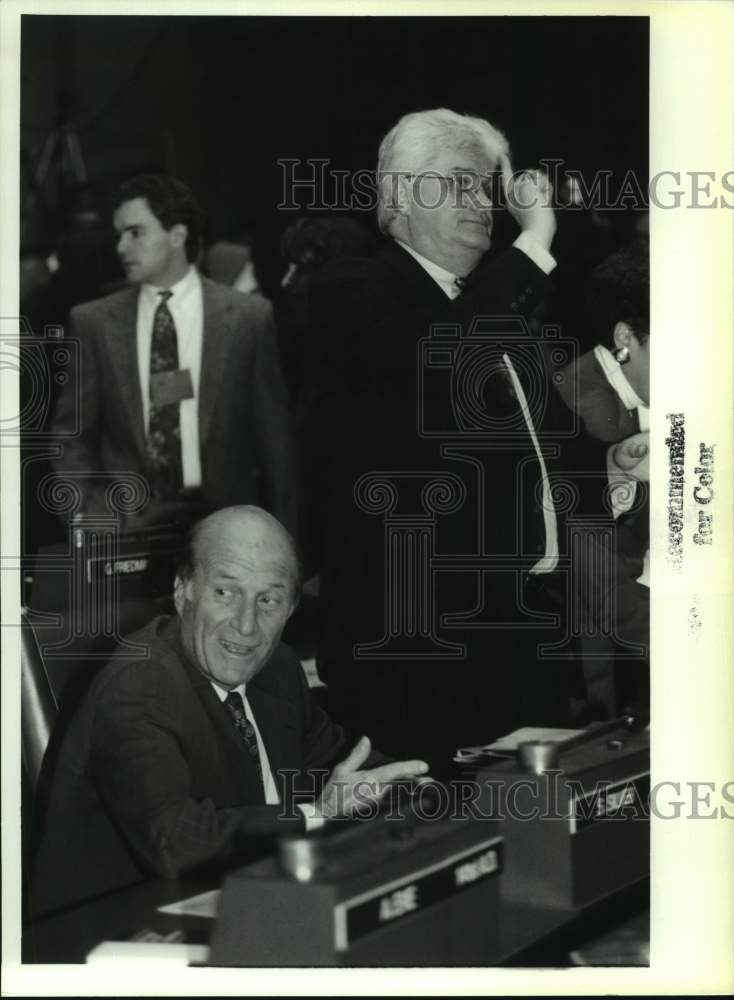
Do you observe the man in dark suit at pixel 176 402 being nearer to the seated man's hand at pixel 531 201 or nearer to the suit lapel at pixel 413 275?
the suit lapel at pixel 413 275

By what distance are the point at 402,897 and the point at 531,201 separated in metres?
1.47

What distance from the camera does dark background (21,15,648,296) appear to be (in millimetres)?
2922

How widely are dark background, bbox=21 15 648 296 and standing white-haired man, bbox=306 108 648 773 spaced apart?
94mm

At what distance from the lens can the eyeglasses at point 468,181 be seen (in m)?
2.96

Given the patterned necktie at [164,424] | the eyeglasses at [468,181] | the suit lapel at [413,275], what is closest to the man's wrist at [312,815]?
the patterned necktie at [164,424]

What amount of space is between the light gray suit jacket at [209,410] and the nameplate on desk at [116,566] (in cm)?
12

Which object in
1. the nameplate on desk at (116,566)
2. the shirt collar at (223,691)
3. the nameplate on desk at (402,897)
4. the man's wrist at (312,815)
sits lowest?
the nameplate on desk at (402,897)

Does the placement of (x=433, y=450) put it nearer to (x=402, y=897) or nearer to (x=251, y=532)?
(x=251, y=532)

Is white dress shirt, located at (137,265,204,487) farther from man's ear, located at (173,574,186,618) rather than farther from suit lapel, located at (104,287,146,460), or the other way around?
man's ear, located at (173,574,186,618)

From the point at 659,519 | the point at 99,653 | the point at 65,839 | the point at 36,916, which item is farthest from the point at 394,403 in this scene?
the point at 36,916

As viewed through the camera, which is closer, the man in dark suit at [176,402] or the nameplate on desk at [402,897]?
the nameplate on desk at [402,897]

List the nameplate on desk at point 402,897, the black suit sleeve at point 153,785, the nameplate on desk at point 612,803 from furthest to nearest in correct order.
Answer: the nameplate on desk at point 612,803 → the black suit sleeve at point 153,785 → the nameplate on desk at point 402,897

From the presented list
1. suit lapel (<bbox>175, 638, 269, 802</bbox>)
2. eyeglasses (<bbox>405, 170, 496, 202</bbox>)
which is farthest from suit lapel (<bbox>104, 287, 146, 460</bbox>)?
eyeglasses (<bbox>405, 170, 496, 202</bbox>)

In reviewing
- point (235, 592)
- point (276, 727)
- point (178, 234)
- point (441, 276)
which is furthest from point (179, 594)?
point (441, 276)
